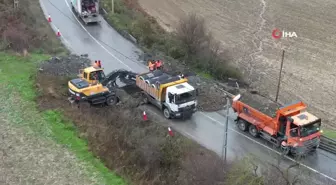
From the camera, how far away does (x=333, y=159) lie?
1088 inches

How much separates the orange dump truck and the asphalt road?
0.75 meters

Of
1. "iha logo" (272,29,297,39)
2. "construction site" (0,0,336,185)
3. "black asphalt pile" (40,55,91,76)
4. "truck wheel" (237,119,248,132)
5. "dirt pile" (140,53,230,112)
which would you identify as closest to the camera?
"construction site" (0,0,336,185)

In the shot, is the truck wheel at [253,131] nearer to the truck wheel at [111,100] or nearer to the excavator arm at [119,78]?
the truck wheel at [111,100]

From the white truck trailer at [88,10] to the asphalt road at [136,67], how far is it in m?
0.70

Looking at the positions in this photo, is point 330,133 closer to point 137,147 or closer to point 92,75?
point 137,147

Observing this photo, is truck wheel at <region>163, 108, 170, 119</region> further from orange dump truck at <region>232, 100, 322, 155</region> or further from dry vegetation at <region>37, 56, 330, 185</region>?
orange dump truck at <region>232, 100, 322, 155</region>

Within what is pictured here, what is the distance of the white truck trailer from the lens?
4750 centimetres

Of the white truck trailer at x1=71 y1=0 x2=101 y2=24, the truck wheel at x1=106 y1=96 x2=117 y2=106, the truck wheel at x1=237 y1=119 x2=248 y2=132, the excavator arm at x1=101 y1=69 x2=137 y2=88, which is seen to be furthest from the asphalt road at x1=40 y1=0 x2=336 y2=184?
the excavator arm at x1=101 y1=69 x2=137 y2=88

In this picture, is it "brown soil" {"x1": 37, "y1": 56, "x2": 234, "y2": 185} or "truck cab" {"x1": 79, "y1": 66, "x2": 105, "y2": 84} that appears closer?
"brown soil" {"x1": 37, "y1": 56, "x2": 234, "y2": 185}

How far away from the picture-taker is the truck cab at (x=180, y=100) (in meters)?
30.7

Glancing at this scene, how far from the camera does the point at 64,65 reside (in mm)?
37219

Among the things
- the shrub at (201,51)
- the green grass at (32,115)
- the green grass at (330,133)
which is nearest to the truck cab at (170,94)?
the green grass at (32,115)

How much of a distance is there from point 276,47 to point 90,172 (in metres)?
26.8

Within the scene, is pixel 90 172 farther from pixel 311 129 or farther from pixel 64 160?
pixel 311 129
